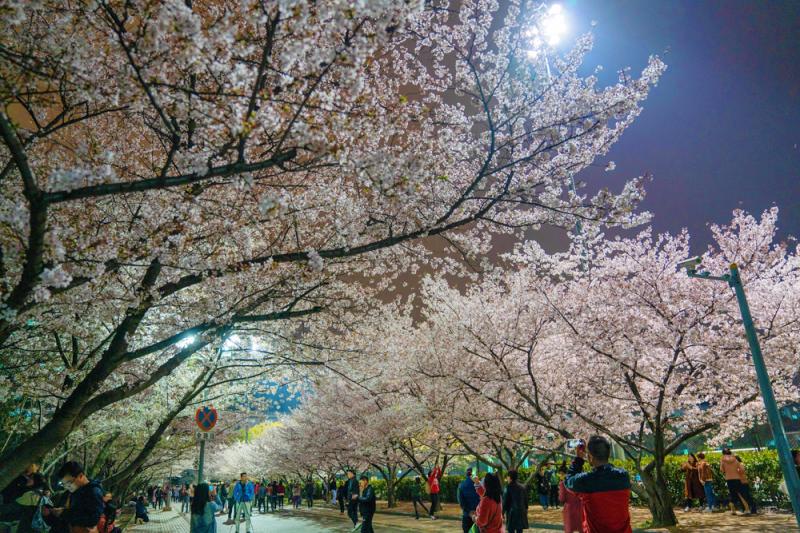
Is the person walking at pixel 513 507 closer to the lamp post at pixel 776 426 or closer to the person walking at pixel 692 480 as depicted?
the lamp post at pixel 776 426

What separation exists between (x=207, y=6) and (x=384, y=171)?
3473 mm

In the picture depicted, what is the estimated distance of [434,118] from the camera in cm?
679

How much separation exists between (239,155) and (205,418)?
23.4 ft

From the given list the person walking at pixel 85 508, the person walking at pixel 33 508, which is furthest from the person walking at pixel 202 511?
the person walking at pixel 85 508

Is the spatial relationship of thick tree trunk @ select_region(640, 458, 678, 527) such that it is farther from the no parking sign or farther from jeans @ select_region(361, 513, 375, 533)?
the no parking sign

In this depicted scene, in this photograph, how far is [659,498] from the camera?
11.6 metres

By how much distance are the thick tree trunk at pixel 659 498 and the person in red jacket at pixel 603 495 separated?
9051 mm

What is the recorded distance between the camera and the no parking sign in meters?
9.00

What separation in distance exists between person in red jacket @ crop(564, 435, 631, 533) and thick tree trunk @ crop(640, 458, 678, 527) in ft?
29.7

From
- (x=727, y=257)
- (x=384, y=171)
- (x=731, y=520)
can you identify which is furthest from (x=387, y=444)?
(x=384, y=171)

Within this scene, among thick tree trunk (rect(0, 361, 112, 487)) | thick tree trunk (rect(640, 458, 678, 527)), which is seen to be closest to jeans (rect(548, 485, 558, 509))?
thick tree trunk (rect(640, 458, 678, 527))

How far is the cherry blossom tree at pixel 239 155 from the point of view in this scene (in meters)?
3.80

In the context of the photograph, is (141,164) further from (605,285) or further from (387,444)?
(387,444)

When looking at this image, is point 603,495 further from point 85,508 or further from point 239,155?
point 85,508
